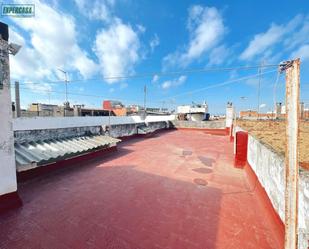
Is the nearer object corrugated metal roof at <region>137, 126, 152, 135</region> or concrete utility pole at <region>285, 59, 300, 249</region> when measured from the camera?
concrete utility pole at <region>285, 59, 300, 249</region>

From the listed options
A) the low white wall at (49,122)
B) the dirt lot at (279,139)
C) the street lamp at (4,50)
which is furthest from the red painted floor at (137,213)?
the street lamp at (4,50)

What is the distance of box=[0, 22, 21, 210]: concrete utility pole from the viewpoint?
3.24 m

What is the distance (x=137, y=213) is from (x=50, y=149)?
4139mm

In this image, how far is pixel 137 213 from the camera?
327cm

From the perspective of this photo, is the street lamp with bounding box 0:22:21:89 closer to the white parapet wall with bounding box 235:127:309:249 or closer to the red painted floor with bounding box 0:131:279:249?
the red painted floor with bounding box 0:131:279:249

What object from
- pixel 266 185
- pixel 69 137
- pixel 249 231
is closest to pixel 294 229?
pixel 249 231

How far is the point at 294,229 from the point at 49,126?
7.77 m

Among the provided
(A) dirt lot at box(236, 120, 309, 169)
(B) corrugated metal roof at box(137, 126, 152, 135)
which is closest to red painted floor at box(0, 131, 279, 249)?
(A) dirt lot at box(236, 120, 309, 169)

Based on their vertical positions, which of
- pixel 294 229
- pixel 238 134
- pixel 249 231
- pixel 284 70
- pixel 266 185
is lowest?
pixel 249 231

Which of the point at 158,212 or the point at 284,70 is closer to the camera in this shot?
the point at 284,70

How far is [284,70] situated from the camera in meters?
1.77

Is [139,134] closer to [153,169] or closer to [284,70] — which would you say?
[153,169]

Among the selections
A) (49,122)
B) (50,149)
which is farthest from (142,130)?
(50,149)

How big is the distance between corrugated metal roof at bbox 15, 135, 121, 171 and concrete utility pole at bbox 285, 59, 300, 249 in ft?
18.6
